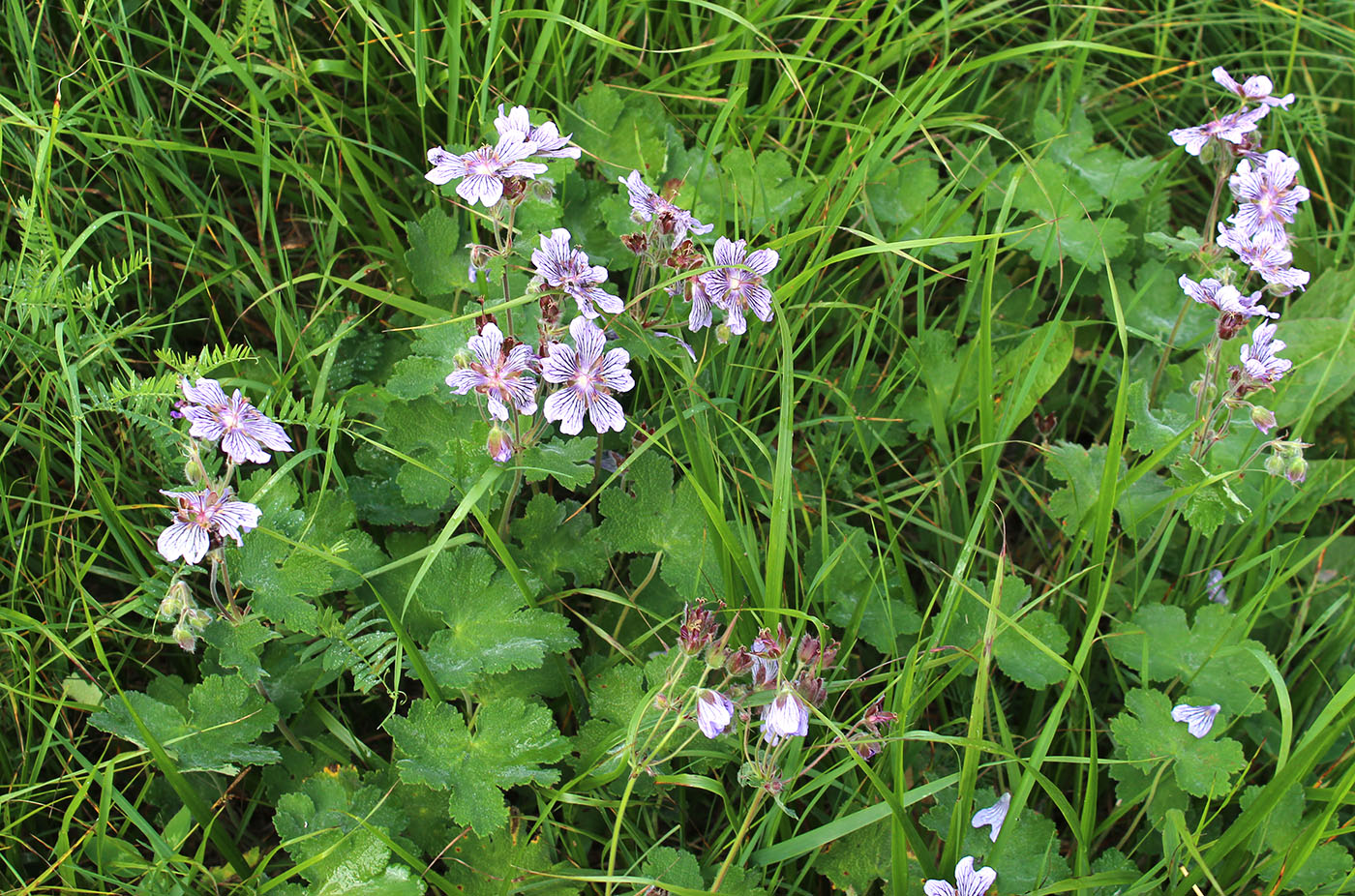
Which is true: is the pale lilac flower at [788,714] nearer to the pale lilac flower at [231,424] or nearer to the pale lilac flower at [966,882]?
the pale lilac flower at [966,882]

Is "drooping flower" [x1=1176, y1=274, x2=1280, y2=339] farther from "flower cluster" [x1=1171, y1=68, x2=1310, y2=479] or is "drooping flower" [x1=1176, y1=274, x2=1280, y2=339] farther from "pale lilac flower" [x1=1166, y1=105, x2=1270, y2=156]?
"pale lilac flower" [x1=1166, y1=105, x2=1270, y2=156]

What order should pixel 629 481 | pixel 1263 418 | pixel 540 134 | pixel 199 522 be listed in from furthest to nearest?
pixel 629 481 → pixel 1263 418 → pixel 540 134 → pixel 199 522

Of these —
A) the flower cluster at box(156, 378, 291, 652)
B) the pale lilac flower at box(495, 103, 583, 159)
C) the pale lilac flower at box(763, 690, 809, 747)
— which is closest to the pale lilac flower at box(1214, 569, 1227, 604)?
the pale lilac flower at box(763, 690, 809, 747)

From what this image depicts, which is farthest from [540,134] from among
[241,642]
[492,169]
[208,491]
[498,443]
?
[241,642]

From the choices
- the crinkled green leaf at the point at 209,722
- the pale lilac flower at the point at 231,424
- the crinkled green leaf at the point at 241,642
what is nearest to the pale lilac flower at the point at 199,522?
the pale lilac flower at the point at 231,424

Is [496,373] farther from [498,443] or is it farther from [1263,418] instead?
[1263,418]

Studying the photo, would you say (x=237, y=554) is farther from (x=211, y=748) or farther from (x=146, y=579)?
(x=211, y=748)
